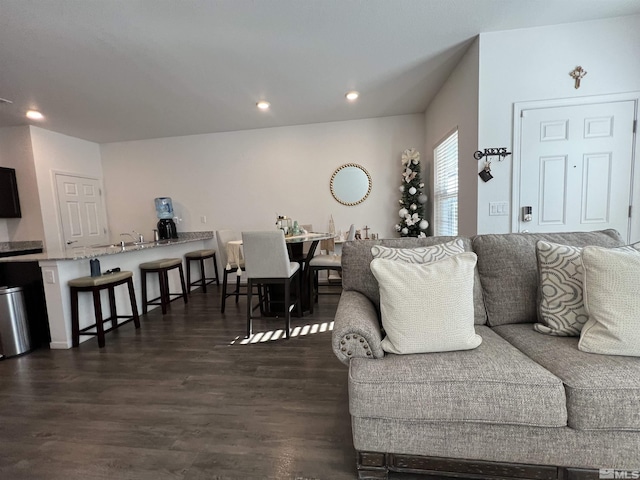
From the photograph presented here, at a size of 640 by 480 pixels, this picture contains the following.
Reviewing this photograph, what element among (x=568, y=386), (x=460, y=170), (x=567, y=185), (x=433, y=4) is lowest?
(x=568, y=386)

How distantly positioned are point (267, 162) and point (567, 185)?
3895mm

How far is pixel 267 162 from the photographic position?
4.68 meters

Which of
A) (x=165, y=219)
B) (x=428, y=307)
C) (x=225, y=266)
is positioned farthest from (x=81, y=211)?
(x=428, y=307)

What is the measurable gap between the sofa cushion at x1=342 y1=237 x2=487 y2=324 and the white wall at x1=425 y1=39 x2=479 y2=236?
1.18 meters

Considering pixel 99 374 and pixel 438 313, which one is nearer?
pixel 438 313

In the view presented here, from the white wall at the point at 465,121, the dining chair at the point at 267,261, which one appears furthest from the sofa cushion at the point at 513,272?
the dining chair at the point at 267,261

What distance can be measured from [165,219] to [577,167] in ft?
18.0

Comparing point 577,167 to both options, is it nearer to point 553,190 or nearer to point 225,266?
point 553,190

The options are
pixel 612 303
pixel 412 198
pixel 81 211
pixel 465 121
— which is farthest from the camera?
pixel 81 211

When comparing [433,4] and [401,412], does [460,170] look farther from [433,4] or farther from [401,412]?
[401,412]

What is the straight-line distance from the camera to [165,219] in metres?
4.82

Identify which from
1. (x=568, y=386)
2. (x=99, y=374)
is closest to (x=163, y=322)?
(x=99, y=374)

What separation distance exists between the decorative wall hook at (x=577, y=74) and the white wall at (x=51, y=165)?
644cm

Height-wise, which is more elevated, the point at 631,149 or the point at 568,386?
the point at 631,149
